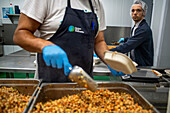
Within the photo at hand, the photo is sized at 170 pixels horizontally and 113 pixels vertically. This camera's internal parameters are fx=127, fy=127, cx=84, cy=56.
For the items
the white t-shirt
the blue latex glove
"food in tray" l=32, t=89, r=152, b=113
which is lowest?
"food in tray" l=32, t=89, r=152, b=113

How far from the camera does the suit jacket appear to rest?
238 cm

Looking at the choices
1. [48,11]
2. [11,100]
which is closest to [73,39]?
[48,11]

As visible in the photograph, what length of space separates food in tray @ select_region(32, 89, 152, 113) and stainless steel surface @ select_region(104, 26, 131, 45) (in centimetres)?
415

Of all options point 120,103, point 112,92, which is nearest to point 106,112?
point 120,103

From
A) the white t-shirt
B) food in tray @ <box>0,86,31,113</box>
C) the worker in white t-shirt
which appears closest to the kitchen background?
the worker in white t-shirt

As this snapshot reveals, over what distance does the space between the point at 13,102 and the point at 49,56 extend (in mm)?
404

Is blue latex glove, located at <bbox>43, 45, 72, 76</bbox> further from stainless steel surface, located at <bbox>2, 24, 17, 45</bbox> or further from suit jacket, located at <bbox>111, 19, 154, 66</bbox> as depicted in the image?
stainless steel surface, located at <bbox>2, 24, 17, 45</bbox>

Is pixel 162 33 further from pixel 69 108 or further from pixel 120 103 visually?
pixel 69 108

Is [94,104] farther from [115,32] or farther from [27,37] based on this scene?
[115,32]

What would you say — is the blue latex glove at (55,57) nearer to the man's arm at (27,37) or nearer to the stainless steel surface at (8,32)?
the man's arm at (27,37)

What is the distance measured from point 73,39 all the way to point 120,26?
4.16m

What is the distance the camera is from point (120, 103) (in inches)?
36.3

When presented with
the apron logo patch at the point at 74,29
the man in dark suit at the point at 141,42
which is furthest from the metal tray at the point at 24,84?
the man in dark suit at the point at 141,42

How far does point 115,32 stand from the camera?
4.99 metres
